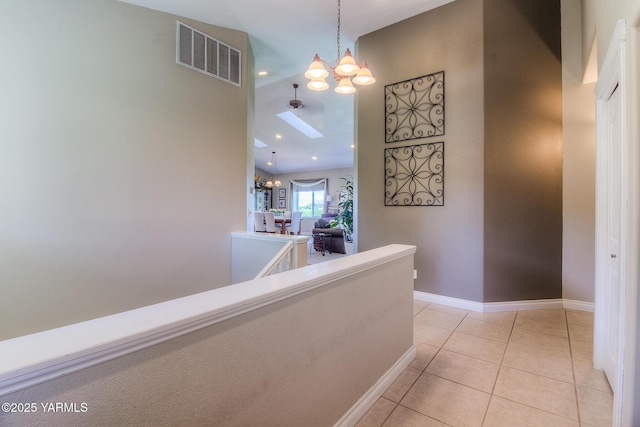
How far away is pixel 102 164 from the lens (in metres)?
2.80

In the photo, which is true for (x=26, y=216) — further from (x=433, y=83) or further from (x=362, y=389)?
(x=433, y=83)

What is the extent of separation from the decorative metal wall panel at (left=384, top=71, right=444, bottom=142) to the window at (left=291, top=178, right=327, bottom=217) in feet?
28.2

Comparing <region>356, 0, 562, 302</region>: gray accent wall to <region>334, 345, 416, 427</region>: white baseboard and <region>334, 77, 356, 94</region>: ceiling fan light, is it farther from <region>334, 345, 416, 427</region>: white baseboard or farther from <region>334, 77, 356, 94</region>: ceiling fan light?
<region>334, 345, 416, 427</region>: white baseboard

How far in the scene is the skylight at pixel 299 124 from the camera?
311 inches

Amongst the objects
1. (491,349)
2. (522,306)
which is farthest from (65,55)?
(522,306)

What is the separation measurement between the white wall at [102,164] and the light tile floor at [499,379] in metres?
2.60

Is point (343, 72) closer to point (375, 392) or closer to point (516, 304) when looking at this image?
point (375, 392)

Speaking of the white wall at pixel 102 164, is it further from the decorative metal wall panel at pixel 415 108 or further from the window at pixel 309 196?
the window at pixel 309 196

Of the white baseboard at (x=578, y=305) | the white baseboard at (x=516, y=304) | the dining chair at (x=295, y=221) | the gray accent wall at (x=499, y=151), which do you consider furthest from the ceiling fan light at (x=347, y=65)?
the dining chair at (x=295, y=221)

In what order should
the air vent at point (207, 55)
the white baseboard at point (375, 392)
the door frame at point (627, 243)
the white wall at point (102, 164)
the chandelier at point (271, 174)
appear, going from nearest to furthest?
the door frame at point (627, 243) < the white baseboard at point (375, 392) < the white wall at point (102, 164) < the air vent at point (207, 55) < the chandelier at point (271, 174)

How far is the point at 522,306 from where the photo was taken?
3.23 metres

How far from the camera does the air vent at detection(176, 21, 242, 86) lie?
330cm

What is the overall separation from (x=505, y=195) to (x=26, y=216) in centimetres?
453

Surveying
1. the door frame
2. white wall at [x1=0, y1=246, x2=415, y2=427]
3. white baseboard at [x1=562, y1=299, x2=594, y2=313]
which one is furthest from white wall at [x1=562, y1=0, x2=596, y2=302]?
white wall at [x1=0, y1=246, x2=415, y2=427]
